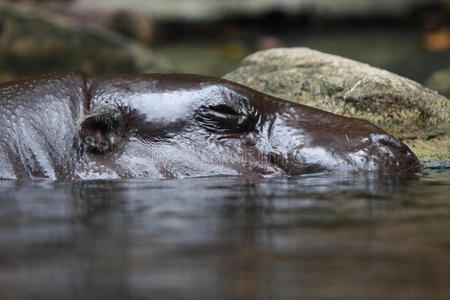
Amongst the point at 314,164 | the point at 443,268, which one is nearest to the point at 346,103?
the point at 314,164

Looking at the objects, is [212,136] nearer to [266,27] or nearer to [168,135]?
[168,135]

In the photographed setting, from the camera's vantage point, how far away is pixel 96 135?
4.41m

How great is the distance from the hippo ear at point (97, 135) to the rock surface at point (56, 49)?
6.17 metres

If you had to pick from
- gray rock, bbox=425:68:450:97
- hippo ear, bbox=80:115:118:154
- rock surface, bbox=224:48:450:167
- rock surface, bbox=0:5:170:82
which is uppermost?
rock surface, bbox=0:5:170:82

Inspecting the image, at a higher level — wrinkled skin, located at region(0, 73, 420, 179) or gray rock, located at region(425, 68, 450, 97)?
gray rock, located at region(425, 68, 450, 97)

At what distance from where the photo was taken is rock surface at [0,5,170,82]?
34.1ft

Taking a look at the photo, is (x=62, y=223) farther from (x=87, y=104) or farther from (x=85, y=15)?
(x=85, y=15)

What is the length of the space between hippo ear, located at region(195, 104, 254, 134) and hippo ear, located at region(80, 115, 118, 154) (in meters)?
0.49

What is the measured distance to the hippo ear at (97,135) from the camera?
14.4ft

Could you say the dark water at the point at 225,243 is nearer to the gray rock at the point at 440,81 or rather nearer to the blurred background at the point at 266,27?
the gray rock at the point at 440,81

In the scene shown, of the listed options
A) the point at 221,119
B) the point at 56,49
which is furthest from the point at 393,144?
the point at 56,49

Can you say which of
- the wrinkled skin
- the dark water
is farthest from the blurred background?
the dark water

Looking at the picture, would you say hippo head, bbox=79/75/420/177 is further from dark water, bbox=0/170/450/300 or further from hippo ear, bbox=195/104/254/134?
dark water, bbox=0/170/450/300

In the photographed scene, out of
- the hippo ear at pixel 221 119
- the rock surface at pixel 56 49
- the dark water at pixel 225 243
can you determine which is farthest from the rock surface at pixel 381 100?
the rock surface at pixel 56 49
